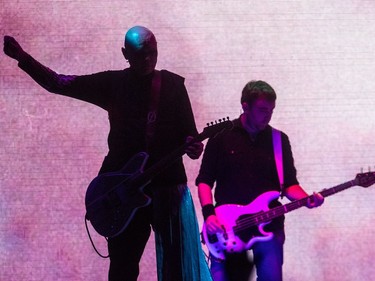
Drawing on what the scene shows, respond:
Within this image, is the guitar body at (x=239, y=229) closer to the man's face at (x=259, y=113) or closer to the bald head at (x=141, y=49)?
the man's face at (x=259, y=113)

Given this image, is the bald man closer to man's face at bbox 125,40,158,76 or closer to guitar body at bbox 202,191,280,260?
man's face at bbox 125,40,158,76

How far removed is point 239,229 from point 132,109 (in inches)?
37.4

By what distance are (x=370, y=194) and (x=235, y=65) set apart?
1.56m

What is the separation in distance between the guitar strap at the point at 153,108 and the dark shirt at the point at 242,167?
53cm

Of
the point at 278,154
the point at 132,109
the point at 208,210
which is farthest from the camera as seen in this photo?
the point at 278,154

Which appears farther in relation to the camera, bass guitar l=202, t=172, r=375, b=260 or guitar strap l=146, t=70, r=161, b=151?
bass guitar l=202, t=172, r=375, b=260

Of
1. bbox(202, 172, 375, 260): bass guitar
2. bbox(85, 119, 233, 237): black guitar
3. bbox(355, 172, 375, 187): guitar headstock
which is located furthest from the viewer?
bbox(355, 172, 375, 187): guitar headstock

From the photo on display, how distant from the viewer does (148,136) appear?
124 inches

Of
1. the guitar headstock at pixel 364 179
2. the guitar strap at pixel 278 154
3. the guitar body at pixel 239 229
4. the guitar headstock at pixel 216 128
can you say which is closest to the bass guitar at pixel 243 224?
the guitar body at pixel 239 229

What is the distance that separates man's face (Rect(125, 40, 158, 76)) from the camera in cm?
314

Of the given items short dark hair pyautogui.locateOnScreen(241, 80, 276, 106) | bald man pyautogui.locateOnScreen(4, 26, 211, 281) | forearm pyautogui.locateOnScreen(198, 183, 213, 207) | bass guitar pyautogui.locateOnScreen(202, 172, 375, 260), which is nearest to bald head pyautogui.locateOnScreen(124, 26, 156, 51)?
bald man pyautogui.locateOnScreen(4, 26, 211, 281)

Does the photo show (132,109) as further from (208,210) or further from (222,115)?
(222,115)

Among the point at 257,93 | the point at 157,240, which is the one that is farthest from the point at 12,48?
the point at 257,93

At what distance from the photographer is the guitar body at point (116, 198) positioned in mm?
3061
